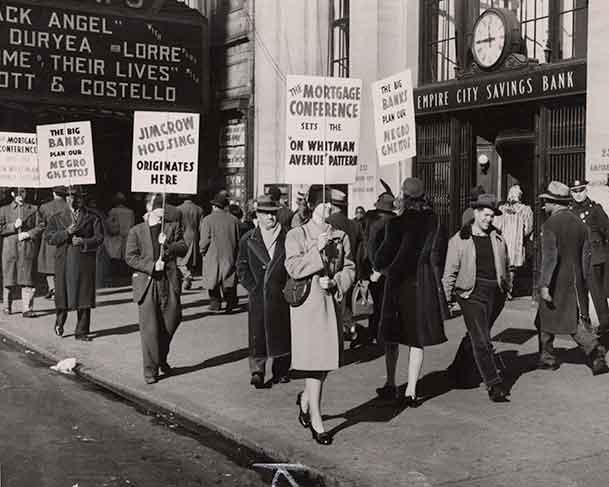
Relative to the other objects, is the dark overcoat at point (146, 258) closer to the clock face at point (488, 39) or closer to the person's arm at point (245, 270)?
the person's arm at point (245, 270)

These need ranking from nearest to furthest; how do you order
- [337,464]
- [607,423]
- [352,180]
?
1. [337,464]
2. [607,423]
3. [352,180]

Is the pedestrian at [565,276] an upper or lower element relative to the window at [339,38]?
lower

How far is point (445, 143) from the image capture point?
15.7 m

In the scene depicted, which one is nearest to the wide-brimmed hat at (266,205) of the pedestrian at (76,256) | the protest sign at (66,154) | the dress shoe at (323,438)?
the dress shoe at (323,438)

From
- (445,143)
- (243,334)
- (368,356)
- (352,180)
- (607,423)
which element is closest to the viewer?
(607,423)

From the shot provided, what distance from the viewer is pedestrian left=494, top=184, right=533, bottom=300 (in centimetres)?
1380

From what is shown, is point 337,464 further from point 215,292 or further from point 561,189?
point 215,292

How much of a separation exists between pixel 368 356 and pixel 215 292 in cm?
442

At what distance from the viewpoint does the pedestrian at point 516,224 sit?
13.8 m

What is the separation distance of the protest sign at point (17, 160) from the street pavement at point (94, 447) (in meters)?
6.87

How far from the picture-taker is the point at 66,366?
9539 millimetres

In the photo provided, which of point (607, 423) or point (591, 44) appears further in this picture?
point (591, 44)

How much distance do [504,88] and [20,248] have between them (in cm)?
767

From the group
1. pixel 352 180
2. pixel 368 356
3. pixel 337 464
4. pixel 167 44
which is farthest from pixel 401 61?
pixel 337 464
